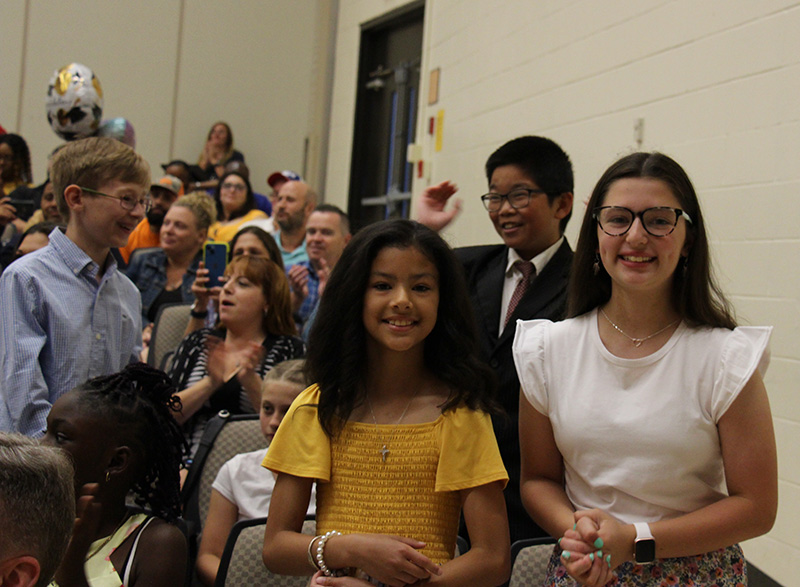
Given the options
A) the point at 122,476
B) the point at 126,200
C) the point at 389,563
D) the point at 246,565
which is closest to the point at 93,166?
the point at 126,200

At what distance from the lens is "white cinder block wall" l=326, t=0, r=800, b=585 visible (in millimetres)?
2588

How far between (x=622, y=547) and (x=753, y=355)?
0.37 metres

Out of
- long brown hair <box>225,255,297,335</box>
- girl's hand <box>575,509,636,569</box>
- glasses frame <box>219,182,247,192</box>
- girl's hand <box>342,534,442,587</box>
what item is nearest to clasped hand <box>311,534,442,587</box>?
girl's hand <box>342,534,442,587</box>

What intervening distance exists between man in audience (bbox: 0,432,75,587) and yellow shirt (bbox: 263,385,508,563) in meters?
0.46

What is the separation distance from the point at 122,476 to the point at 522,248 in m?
1.10

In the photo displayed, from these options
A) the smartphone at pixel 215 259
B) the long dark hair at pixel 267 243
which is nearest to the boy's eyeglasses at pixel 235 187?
the long dark hair at pixel 267 243

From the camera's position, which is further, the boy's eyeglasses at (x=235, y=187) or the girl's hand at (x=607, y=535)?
the boy's eyeglasses at (x=235, y=187)

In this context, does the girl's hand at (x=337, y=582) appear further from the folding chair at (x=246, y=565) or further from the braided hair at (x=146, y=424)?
the braided hair at (x=146, y=424)

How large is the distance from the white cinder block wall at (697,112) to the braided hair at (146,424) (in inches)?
A: 74.0

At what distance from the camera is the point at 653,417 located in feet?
4.37

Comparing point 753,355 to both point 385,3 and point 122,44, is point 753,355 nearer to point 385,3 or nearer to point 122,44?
point 385,3

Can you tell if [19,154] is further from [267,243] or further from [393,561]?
[393,561]

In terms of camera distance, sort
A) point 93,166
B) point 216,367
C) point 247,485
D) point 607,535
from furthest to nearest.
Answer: point 216,367 < point 247,485 < point 93,166 < point 607,535

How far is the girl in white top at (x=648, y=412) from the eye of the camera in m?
1.30
